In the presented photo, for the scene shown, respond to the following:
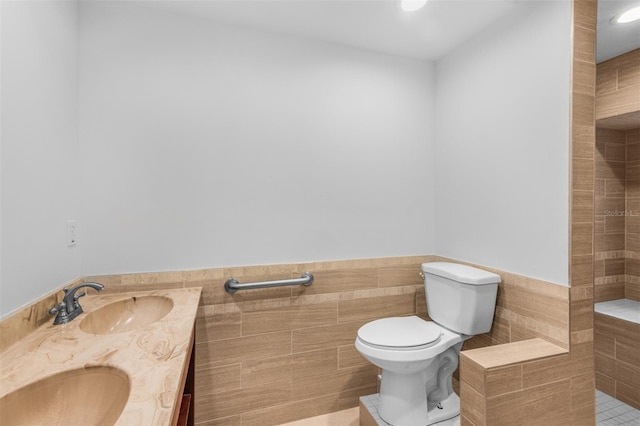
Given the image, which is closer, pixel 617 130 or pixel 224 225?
pixel 224 225

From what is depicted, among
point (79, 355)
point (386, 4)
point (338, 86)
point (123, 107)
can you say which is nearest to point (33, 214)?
point (79, 355)

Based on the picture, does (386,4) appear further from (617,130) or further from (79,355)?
(79,355)

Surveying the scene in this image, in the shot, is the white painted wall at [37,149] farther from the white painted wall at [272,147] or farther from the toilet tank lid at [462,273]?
the toilet tank lid at [462,273]

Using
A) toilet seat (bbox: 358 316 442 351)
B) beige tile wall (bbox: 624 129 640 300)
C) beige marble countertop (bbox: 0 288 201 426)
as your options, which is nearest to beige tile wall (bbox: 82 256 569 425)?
toilet seat (bbox: 358 316 442 351)

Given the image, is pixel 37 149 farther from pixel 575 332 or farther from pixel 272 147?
pixel 575 332

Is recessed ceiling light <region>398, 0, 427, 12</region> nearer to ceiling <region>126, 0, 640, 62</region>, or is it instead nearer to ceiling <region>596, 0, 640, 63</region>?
ceiling <region>126, 0, 640, 62</region>

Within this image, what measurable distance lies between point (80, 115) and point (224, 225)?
35.3 inches

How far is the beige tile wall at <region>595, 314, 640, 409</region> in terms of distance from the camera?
185 cm

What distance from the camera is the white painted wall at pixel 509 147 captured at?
1.47 metres

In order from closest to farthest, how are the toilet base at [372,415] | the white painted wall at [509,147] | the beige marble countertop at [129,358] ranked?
the beige marble countertop at [129,358], the white painted wall at [509,147], the toilet base at [372,415]

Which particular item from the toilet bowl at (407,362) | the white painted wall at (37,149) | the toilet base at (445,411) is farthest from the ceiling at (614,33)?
the white painted wall at (37,149)

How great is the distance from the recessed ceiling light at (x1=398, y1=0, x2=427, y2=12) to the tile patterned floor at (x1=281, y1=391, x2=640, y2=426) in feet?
A: 7.27

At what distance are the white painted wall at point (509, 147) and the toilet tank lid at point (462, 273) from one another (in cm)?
10

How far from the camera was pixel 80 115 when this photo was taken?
1.57 meters
